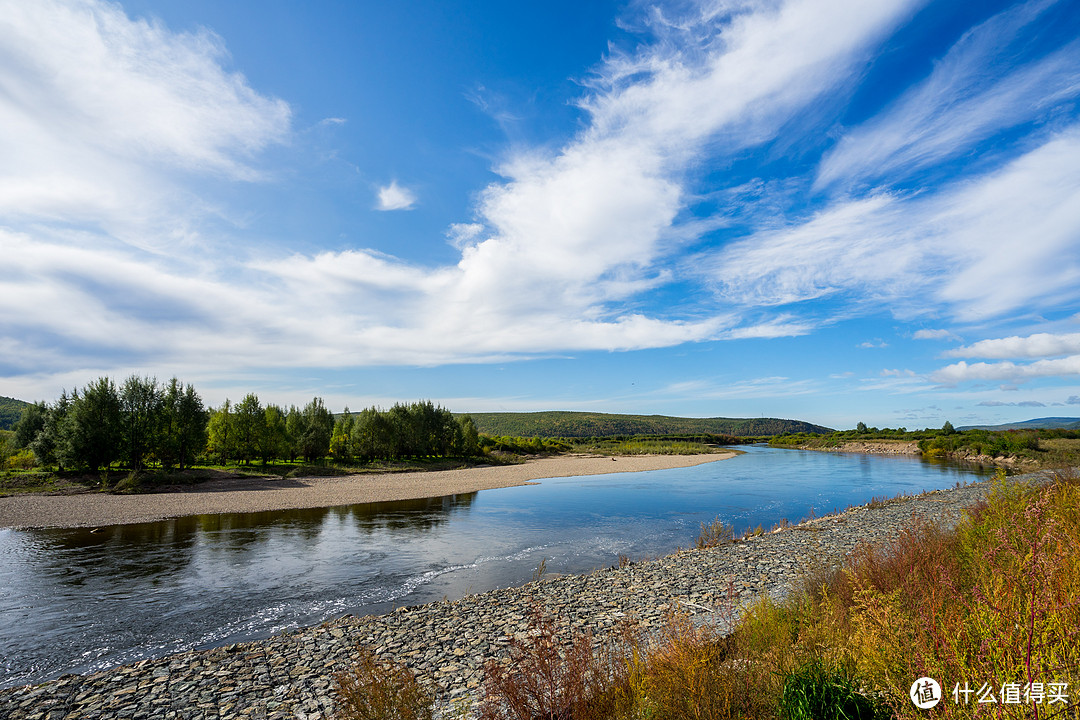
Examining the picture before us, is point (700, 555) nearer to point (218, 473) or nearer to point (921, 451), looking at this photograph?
point (218, 473)

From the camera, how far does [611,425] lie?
165625mm

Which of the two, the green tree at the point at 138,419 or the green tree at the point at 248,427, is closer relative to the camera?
the green tree at the point at 138,419

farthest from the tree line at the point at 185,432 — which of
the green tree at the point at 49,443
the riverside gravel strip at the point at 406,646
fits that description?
the riverside gravel strip at the point at 406,646

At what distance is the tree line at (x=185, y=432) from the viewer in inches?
1425

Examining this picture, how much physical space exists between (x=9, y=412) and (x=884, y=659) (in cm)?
16479

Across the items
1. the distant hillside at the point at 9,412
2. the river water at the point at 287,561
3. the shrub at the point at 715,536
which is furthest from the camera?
the distant hillside at the point at 9,412

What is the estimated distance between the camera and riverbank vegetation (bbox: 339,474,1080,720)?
2674mm

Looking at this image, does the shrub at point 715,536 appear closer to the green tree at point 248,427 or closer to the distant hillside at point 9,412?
the green tree at point 248,427

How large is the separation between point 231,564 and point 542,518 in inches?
574

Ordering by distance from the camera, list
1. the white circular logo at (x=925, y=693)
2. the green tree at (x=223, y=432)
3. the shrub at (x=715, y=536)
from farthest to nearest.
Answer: the green tree at (x=223, y=432)
the shrub at (x=715, y=536)
the white circular logo at (x=925, y=693)

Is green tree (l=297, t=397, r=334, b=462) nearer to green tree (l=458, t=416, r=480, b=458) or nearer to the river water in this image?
green tree (l=458, t=416, r=480, b=458)

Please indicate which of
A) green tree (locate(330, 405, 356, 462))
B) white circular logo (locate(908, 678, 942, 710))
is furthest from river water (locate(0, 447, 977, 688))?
green tree (locate(330, 405, 356, 462))

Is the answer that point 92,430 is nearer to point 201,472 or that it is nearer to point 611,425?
point 201,472

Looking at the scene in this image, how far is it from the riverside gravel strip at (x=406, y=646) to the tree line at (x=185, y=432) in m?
37.9
